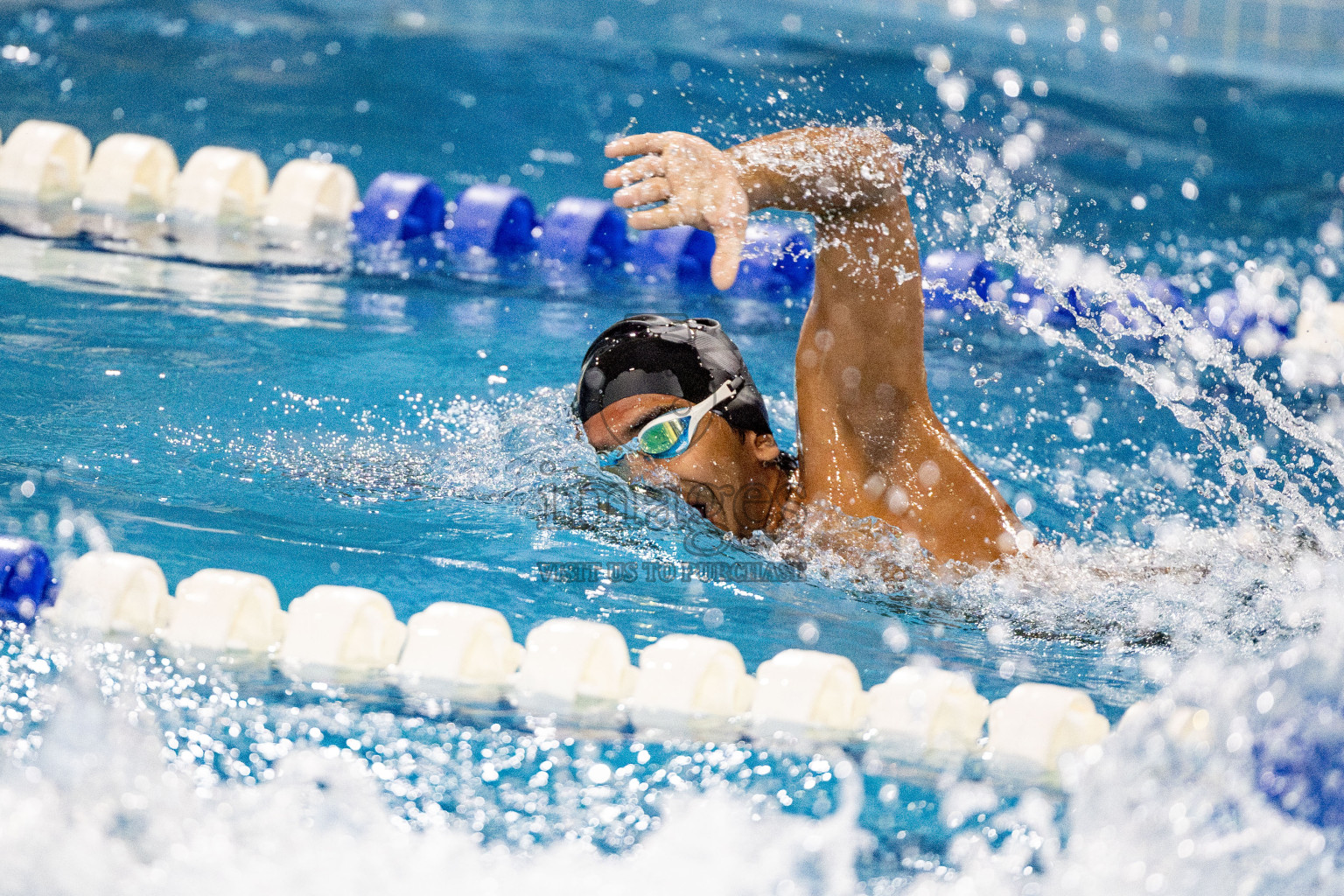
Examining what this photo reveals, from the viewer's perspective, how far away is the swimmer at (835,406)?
2.33 meters

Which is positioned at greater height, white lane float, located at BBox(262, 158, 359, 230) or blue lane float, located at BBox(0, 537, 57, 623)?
white lane float, located at BBox(262, 158, 359, 230)

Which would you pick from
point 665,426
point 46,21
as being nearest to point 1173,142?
point 665,426

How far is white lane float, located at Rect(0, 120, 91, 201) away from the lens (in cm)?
498

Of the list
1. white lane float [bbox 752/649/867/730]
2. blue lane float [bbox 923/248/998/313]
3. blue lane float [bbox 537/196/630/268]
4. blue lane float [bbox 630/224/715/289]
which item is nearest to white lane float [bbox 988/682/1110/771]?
white lane float [bbox 752/649/867/730]

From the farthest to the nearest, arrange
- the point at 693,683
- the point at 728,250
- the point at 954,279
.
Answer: the point at 954,279 → the point at 693,683 → the point at 728,250

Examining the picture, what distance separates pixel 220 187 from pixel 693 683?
353 centimetres

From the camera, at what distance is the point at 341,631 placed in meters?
2.22

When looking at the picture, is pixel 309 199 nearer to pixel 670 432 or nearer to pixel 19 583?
pixel 19 583

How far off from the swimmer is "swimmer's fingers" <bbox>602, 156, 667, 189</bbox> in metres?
0.32

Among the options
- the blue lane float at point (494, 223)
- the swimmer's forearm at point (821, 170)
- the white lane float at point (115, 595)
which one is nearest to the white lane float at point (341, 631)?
the white lane float at point (115, 595)

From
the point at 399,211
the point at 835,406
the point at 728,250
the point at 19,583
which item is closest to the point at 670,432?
the point at 835,406

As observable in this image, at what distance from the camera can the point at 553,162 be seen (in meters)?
5.90

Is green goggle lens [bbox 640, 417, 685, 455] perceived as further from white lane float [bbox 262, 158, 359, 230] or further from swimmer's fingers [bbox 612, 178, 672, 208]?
white lane float [bbox 262, 158, 359, 230]

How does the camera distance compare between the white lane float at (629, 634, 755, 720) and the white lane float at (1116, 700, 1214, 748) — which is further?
the white lane float at (629, 634, 755, 720)
